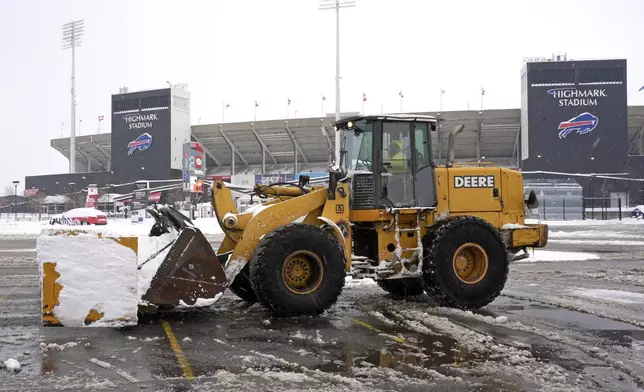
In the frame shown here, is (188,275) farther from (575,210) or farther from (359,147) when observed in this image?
(575,210)

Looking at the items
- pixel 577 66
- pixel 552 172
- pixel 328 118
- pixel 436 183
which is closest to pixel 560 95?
pixel 577 66

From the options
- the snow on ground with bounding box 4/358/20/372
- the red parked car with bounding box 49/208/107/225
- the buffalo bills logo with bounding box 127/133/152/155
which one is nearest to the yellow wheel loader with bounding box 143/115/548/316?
the snow on ground with bounding box 4/358/20/372

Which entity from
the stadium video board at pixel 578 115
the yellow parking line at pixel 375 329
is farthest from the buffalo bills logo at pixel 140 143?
the yellow parking line at pixel 375 329

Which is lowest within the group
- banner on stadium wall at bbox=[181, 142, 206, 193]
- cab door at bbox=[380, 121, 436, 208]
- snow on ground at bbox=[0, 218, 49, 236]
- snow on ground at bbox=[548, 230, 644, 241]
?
snow on ground at bbox=[0, 218, 49, 236]

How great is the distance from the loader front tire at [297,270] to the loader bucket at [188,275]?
482 millimetres

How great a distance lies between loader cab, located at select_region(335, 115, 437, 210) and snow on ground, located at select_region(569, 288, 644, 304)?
3.60 metres

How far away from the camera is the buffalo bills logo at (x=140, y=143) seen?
197 ft

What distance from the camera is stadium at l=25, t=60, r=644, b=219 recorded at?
50.2m

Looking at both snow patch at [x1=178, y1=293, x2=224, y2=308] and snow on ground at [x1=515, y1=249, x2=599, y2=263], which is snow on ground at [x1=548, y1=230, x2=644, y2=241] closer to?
snow on ground at [x1=515, y1=249, x2=599, y2=263]

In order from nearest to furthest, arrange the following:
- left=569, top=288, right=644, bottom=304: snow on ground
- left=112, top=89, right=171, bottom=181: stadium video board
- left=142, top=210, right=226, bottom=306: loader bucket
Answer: left=142, top=210, right=226, bottom=306: loader bucket → left=569, top=288, right=644, bottom=304: snow on ground → left=112, top=89, right=171, bottom=181: stadium video board

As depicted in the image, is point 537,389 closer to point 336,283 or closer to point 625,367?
point 625,367

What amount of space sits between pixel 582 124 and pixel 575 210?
349 inches

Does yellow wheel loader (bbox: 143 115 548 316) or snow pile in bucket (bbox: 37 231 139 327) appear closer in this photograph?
snow pile in bucket (bbox: 37 231 139 327)

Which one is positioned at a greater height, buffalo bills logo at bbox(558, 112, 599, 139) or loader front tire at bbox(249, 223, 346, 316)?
buffalo bills logo at bbox(558, 112, 599, 139)
